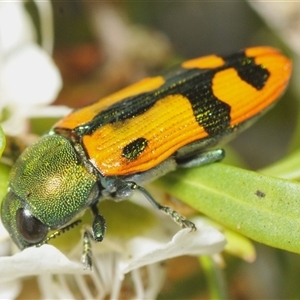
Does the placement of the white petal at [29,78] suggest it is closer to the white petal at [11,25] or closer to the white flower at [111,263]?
the white petal at [11,25]

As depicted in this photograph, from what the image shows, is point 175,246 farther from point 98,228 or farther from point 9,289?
point 9,289

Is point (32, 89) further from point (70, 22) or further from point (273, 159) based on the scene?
point (273, 159)

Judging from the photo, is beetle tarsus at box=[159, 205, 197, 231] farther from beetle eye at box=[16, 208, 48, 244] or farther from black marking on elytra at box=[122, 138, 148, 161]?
beetle eye at box=[16, 208, 48, 244]

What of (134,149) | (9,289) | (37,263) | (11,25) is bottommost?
(9,289)

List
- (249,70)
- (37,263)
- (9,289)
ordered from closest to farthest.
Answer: (37,263), (9,289), (249,70)

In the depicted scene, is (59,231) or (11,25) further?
(11,25)

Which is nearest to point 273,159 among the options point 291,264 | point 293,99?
point 293,99

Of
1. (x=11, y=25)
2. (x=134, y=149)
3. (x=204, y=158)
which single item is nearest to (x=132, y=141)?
(x=134, y=149)
